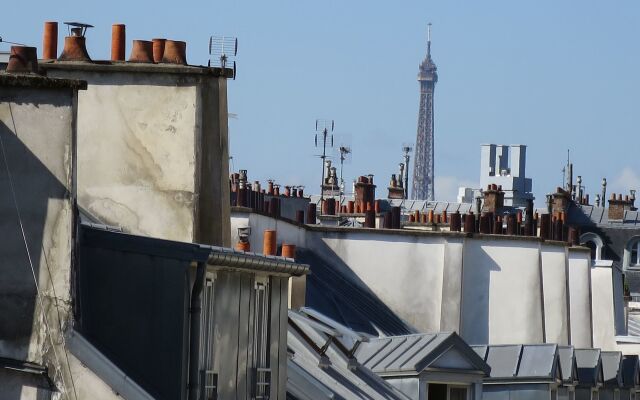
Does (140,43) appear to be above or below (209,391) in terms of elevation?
above

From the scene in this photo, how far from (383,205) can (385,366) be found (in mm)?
51046

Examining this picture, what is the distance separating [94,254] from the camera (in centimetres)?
2114

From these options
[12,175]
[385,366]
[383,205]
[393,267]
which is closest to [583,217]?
[383,205]

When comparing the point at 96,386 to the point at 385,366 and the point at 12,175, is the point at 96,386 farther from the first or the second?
the point at 385,366

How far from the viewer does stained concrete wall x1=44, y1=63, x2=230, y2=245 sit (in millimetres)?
25547

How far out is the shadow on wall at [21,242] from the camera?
19.8 m

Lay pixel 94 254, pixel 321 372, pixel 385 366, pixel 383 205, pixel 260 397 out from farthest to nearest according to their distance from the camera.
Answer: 1. pixel 383 205
2. pixel 385 366
3. pixel 321 372
4. pixel 260 397
5. pixel 94 254

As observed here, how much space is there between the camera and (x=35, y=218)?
1994 centimetres

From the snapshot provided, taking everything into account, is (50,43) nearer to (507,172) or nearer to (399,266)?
(399,266)

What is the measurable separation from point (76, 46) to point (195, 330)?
5.69 meters

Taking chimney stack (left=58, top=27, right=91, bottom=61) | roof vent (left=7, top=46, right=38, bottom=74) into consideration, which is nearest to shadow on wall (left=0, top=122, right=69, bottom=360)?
roof vent (left=7, top=46, right=38, bottom=74)

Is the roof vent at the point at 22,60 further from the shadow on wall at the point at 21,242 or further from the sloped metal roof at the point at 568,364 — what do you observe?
the sloped metal roof at the point at 568,364

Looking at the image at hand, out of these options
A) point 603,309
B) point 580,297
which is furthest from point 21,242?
point 603,309

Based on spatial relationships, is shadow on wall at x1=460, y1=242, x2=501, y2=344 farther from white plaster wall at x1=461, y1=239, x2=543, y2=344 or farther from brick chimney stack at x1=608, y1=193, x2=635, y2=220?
brick chimney stack at x1=608, y1=193, x2=635, y2=220
